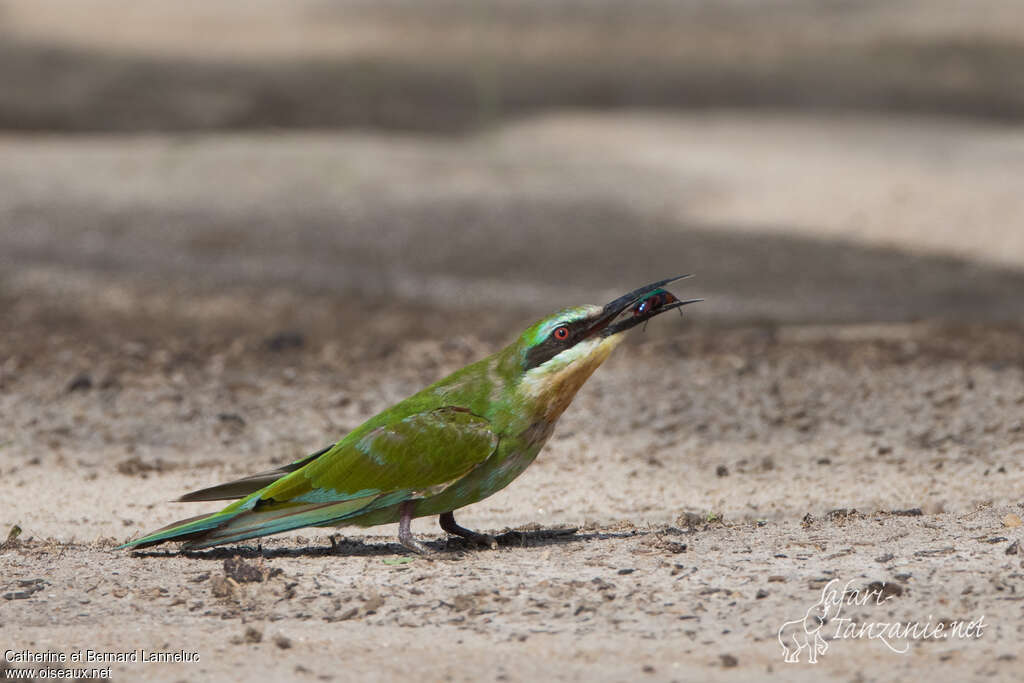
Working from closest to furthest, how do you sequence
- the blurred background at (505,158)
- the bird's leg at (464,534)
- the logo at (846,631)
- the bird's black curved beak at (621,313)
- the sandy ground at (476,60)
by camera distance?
the logo at (846,631)
the bird's black curved beak at (621,313)
the bird's leg at (464,534)
the blurred background at (505,158)
the sandy ground at (476,60)

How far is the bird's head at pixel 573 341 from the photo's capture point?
413cm

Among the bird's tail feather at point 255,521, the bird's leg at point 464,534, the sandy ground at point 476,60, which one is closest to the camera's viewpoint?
the bird's tail feather at point 255,521

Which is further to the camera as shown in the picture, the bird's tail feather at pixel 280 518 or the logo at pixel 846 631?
the bird's tail feather at pixel 280 518

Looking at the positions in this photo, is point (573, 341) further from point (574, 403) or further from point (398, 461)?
point (574, 403)

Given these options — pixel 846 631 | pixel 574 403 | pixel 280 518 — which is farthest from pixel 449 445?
pixel 574 403

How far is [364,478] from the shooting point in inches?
170

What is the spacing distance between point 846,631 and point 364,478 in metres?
1.55

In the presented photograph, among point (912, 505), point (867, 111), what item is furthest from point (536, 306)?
point (867, 111)

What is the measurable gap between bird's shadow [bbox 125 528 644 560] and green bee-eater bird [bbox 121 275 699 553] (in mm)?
127

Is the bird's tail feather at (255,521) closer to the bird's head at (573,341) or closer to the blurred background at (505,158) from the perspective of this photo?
the bird's head at (573,341)

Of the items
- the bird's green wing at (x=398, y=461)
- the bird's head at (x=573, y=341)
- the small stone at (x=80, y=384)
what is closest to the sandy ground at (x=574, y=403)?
the small stone at (x=80, y=384)

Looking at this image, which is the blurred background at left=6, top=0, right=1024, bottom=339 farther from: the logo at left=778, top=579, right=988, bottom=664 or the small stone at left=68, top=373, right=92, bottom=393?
the logo at left=778, top=579, right=988, bottom=664

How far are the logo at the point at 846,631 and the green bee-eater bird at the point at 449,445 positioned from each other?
99 centimetres

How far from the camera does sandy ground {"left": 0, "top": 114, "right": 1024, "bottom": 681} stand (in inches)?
149
